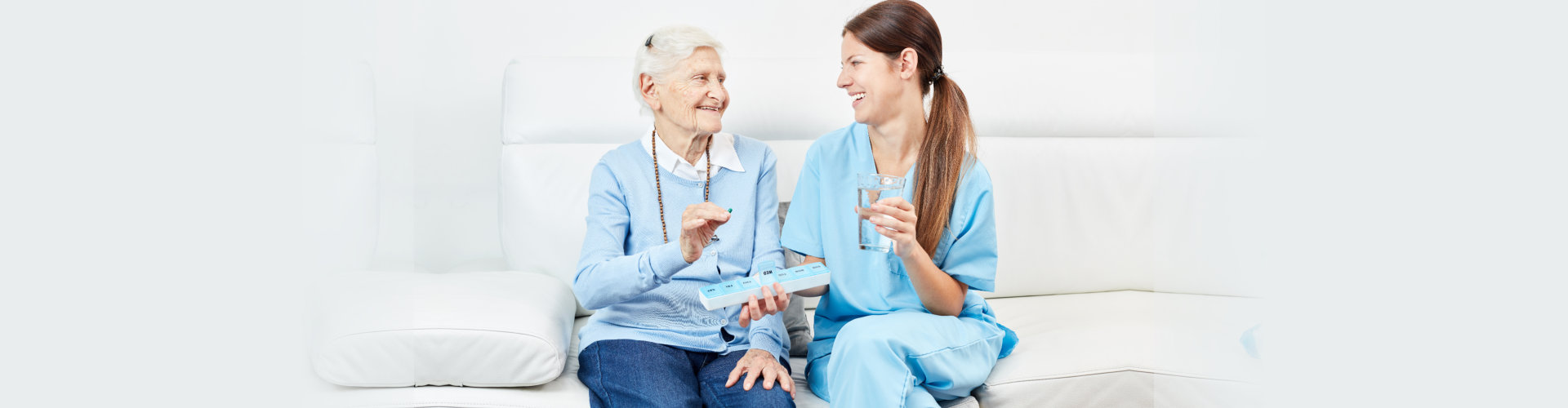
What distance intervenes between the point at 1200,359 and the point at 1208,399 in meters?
0.07

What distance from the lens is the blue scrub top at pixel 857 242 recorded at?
1568 mm

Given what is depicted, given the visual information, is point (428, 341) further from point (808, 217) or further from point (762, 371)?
point (808, 217)

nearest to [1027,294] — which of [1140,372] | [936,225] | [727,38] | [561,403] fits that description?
[1140,372]

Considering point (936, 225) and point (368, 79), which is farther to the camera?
point (368, 79)

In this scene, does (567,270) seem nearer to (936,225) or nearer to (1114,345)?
(936,225)

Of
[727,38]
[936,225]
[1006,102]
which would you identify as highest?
[727,38]

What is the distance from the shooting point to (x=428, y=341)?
147 cm

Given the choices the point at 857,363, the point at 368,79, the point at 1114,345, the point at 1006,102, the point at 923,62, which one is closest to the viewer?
the point at 857,363

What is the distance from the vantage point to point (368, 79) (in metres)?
2.00

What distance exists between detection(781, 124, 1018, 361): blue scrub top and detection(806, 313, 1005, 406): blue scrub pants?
0.09 m

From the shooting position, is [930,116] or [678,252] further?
[930,116]

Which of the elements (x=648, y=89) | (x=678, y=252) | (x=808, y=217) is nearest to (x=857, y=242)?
(x=808, y=217)

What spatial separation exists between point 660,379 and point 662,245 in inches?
8.4

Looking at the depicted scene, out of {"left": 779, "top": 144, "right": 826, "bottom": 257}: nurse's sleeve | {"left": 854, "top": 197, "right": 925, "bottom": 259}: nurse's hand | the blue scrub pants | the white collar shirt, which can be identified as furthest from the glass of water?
the white collar shirt
